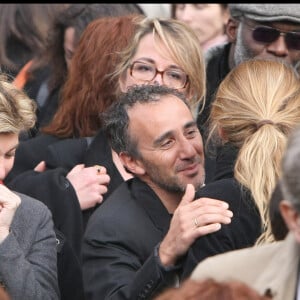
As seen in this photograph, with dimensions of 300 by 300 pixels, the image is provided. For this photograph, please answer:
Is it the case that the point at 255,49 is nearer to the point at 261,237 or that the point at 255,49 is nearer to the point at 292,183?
the point at 261,237

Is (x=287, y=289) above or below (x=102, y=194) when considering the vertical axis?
above

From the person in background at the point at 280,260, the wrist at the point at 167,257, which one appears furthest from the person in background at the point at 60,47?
the person in background at the point at 280,260

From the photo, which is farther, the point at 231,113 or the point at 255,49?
the point at 255,49

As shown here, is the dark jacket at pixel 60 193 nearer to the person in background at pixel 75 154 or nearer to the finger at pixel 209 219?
the person in background at pixel 75 154

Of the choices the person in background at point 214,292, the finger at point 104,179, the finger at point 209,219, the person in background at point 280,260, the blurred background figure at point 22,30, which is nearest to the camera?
the person in background at point 214,292

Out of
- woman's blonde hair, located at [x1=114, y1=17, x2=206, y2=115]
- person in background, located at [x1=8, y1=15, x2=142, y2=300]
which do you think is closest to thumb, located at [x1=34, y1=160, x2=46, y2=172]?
person in background, located at [x1=8, y1=15, x2=142, y2=300]

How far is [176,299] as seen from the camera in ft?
9.71

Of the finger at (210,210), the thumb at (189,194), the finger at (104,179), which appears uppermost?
the finger at (210,210)

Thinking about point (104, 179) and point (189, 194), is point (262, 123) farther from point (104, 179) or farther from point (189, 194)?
point (104, 179)

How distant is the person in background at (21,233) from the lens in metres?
4.57

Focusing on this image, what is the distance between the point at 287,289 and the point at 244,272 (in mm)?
203

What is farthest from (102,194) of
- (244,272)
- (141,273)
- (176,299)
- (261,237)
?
(176,299)

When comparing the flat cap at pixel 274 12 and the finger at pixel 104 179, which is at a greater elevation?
the flat cap at pixel 274 12

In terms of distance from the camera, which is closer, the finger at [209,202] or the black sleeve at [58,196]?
the finger at [209,202]
